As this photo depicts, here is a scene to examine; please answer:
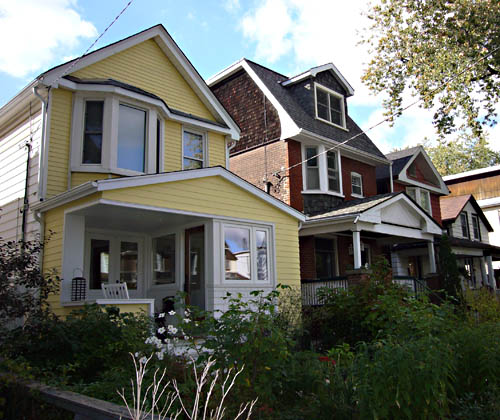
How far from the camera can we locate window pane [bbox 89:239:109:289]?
1138 cm

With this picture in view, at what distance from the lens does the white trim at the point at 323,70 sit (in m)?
18.1

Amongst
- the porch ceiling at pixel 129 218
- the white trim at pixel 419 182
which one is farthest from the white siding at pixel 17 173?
the white trim at pixel 419 182

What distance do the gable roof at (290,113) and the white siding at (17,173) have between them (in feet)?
26.6

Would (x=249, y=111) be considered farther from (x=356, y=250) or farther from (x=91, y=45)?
(x=91, y=45)

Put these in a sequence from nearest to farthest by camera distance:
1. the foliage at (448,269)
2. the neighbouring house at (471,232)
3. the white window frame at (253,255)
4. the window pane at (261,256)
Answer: the white window frame at (253,255) → the window pane at (261,256) → the foliage at (448,269) → the neighbouring house at (471,232)

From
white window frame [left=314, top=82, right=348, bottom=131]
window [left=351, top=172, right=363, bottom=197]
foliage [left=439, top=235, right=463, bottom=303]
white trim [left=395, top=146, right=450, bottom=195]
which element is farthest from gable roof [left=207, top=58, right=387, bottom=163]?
foliage [left=439, top=235, right=463, bottom=303]

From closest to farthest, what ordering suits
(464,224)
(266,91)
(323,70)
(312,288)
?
(312,288)
(266,91)
(323,70)
(464,224)

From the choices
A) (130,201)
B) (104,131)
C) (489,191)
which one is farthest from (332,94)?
(489,191)

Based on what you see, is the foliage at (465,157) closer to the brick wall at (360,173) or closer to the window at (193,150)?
the brick wall at (360,173)

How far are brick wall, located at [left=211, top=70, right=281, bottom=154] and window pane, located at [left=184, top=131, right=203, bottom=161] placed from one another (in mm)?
3540

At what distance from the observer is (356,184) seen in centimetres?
1898

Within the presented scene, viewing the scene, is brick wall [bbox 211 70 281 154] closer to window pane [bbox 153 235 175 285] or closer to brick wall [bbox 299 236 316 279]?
brick wall [bbox 299 236 316 279]

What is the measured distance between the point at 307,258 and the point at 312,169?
3311 millimetres

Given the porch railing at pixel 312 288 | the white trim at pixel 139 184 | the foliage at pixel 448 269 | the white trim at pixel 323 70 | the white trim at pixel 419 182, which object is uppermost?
the white trim at pixel 323 70
